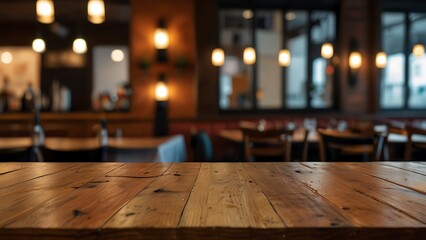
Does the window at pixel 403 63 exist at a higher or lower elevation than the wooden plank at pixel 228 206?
higher

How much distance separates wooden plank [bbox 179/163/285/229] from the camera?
69 cm

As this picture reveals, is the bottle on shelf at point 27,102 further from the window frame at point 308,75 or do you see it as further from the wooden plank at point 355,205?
the wooden plank at point 355,205

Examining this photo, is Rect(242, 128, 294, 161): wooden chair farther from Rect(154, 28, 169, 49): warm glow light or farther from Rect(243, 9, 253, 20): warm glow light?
Rect(243, 9, 253, 20): warm glow light

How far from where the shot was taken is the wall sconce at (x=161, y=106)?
495cm

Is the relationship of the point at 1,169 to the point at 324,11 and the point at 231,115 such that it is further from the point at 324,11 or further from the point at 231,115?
A: the point at 324,11

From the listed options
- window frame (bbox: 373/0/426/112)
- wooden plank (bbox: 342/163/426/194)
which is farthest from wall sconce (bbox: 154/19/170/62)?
wooden plank (bbox: 342/163/426/194)

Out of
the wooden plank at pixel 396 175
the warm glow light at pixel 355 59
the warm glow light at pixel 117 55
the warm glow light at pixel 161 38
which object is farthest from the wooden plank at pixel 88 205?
the warm glow light at pixel 117 55

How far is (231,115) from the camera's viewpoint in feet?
19.2

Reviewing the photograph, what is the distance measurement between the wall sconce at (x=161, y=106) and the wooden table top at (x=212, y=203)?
354 cm

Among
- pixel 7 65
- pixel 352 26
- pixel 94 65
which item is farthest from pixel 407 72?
pixel 7 65

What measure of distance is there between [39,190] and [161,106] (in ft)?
14.5

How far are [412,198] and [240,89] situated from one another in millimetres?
7296

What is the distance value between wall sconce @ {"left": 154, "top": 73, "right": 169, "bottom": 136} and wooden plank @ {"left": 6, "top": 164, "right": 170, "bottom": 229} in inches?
149
